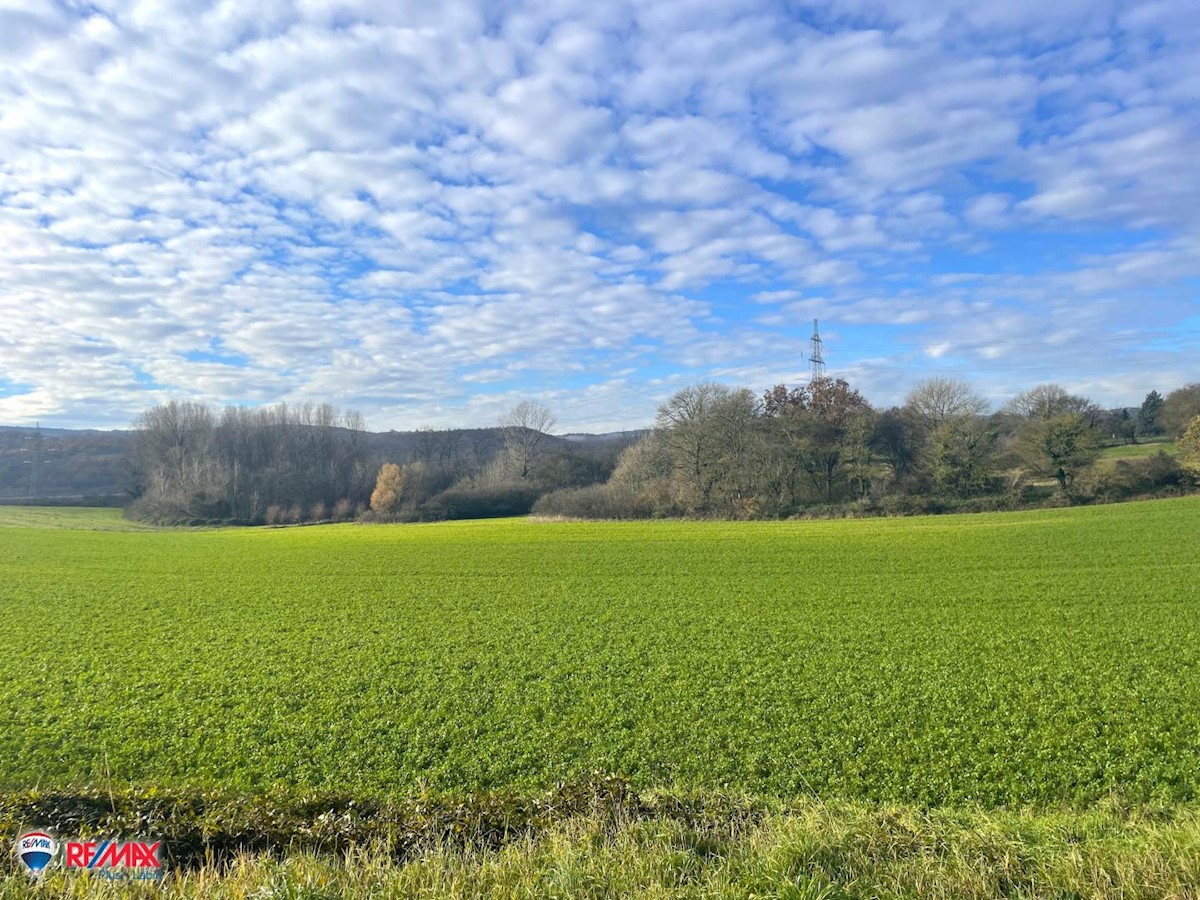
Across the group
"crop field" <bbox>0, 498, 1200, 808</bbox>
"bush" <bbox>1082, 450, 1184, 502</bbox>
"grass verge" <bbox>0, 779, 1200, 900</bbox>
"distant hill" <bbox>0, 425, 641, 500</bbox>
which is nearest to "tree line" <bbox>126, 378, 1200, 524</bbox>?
"bush" <bbox>1082, 450, 1184, 502</bbox>

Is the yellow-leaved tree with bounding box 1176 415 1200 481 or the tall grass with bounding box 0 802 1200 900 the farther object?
the yellow-leaved tree with bounding box 1176 415 1200 481

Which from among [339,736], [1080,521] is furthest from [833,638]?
[1080,521]

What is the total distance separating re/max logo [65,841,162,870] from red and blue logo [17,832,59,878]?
0.35 ft

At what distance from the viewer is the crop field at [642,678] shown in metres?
9.35

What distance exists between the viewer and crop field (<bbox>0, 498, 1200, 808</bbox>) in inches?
368

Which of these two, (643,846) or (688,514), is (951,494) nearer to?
(688,514)

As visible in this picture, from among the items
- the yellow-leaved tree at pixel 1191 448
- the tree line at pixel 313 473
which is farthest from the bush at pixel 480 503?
the yellow-leaved tree at pixel 1191 448

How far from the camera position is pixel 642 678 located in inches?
544

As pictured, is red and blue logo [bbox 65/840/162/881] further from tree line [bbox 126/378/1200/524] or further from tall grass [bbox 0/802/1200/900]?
tree line [bbox 126/378/1200/524]

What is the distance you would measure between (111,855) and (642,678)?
9869 millimetres

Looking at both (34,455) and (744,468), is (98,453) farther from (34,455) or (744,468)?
(744,468)

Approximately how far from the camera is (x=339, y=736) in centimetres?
1098

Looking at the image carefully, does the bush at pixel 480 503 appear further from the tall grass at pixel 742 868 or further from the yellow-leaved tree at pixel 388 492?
the tall grass at pixel 742 868

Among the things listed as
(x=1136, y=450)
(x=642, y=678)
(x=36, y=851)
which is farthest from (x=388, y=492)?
(x=36, y=851)
